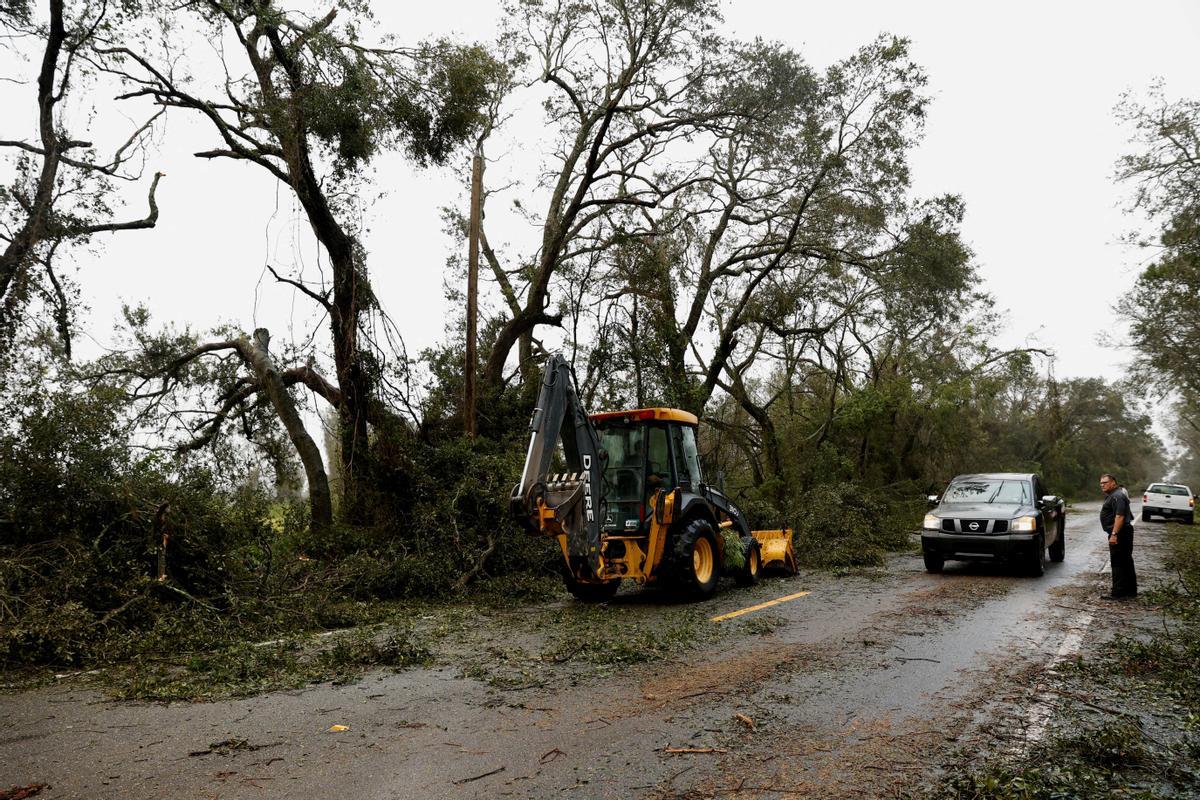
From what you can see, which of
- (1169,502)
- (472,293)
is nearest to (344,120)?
(472,293)

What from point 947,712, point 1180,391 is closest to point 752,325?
point 1180,391

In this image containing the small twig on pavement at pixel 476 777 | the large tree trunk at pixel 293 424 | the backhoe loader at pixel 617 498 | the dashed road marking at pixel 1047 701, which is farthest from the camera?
the large tree trunk at pixel 293 424

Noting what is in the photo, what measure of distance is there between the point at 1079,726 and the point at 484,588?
8081mm

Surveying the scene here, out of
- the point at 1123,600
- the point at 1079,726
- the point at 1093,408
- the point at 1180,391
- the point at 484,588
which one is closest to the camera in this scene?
the point at 1079,726

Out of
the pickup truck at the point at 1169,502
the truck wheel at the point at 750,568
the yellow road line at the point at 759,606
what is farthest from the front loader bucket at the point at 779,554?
the pickup truck at the point at 1169,502

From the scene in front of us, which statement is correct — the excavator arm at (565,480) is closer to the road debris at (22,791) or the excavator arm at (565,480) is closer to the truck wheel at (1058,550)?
the road debris at (22,791)

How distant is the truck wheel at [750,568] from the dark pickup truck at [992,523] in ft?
9.62

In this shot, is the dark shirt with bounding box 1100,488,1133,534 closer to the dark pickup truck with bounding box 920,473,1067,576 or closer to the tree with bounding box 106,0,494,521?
the dark pickup truck with bounding box 920,473,1067,576

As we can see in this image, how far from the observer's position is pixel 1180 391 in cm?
3097

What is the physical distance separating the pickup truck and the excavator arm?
110ft

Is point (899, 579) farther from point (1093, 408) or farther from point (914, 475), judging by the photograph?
point (1093, 408)

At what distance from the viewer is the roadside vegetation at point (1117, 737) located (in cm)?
399

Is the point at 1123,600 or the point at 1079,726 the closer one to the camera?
the point at 1079,726

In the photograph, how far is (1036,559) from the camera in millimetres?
12547
